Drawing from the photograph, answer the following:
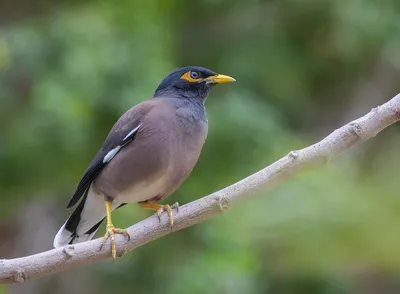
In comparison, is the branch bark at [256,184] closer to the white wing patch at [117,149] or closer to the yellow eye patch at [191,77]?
the white wing patch at [117,149]

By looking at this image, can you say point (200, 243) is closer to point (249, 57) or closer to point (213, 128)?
point (213, 128)

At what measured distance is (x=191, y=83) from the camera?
4223 mm

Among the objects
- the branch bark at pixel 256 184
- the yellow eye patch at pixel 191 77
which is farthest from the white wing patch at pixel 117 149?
the branch bark at pixel 256 184

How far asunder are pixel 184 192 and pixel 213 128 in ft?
1.64

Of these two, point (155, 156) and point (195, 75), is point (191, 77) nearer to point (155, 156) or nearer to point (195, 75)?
point (195, 75)

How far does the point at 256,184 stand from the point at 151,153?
2.46 ft

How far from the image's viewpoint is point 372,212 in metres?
4.36

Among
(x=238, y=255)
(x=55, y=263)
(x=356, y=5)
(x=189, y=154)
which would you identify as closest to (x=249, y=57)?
(x=356, y=5)

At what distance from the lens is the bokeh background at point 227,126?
4645 mm

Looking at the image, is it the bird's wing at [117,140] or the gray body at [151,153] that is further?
the bird's wing at [117,140]

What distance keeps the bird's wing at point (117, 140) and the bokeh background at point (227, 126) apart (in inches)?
30.5

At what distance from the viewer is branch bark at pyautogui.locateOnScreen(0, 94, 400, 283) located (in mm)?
3051

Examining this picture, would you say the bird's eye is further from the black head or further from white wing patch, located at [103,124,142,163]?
white wing patch, located at [103,124,142,163]

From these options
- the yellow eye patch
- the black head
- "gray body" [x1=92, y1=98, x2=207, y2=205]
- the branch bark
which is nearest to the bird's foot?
the branch bark
